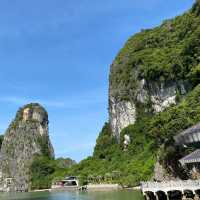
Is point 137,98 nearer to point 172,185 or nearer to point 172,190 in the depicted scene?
point 172,190

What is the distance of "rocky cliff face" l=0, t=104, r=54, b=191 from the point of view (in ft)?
440

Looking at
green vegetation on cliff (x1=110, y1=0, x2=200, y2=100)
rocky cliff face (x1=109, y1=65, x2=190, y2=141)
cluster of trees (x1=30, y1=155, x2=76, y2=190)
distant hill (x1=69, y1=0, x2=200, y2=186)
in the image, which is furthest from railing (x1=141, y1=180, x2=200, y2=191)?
cluster of trees (x1=30, y1=155, x2=76, y2=190)

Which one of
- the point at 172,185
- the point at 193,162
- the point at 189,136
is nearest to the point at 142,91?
the point at 189,136

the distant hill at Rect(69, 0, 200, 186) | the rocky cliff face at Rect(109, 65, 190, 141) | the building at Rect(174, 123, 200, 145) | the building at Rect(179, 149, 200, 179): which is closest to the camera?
the building at Rect(179, 149, 200, 179)

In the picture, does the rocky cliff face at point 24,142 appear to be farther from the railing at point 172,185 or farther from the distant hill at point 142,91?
the railing at point 172,185

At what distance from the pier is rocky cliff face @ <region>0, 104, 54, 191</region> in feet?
318

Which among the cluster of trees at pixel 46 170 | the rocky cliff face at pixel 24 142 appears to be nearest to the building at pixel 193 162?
the cluster of trees at pixel 46 170

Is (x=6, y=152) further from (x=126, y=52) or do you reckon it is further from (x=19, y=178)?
(x=126, y=52)

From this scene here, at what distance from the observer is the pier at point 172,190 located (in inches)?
1233

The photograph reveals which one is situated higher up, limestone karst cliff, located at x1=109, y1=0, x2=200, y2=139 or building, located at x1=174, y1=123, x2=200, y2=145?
limestone karst cliff, located at x1=109, y1=0, x2=200, y2=139

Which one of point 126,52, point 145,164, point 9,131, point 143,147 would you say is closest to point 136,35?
point 126,52

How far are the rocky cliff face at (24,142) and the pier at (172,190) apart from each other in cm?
9699

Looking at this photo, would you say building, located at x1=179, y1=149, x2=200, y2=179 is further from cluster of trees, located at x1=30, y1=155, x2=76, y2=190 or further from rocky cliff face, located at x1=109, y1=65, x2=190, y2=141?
cluster of trees, located at x1=30, y1=155, x2=76, y2=190

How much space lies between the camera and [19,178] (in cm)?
12750
